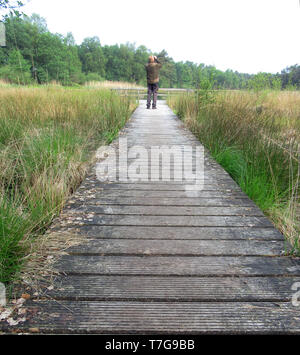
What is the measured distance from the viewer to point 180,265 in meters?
1.45

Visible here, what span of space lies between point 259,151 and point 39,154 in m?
2.35

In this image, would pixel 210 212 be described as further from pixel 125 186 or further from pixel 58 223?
pixel 58 223

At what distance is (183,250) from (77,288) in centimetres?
62

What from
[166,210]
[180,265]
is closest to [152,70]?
[166,210]

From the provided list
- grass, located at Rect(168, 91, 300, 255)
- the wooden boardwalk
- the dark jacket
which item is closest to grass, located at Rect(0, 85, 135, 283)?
the wooden boardwalk

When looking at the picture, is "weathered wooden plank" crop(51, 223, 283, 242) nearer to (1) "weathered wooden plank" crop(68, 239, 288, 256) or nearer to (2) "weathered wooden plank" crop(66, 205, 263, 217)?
(1) "weathered wooden plank" crop(68, 239, 288, 256)

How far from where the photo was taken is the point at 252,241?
67.0 inches

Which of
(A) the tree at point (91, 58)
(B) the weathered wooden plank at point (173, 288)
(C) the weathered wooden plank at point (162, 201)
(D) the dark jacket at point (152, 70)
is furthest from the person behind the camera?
(A) the tree at point (91, 58)

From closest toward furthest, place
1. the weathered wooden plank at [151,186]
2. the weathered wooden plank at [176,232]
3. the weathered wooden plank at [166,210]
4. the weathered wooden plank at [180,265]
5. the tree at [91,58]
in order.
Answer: the weathered wooden plank at [180,265] → the weathered wooden plank at [176,232] → the weathered wooden plank at [166,210] → the weathered wooden plank at [151,186] → the tree at [91,58]

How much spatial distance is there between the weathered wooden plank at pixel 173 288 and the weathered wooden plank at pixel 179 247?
22 cm

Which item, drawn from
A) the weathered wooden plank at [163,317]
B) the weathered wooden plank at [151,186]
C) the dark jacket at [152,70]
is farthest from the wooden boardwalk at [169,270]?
the dark jacket at [152,70]

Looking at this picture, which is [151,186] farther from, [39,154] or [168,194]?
[39,154]

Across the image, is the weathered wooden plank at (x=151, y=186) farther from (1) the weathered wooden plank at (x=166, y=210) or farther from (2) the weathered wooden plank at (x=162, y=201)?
(1) the weathered wooden plank at (x=166, y=210)

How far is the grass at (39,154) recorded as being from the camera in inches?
58.4
